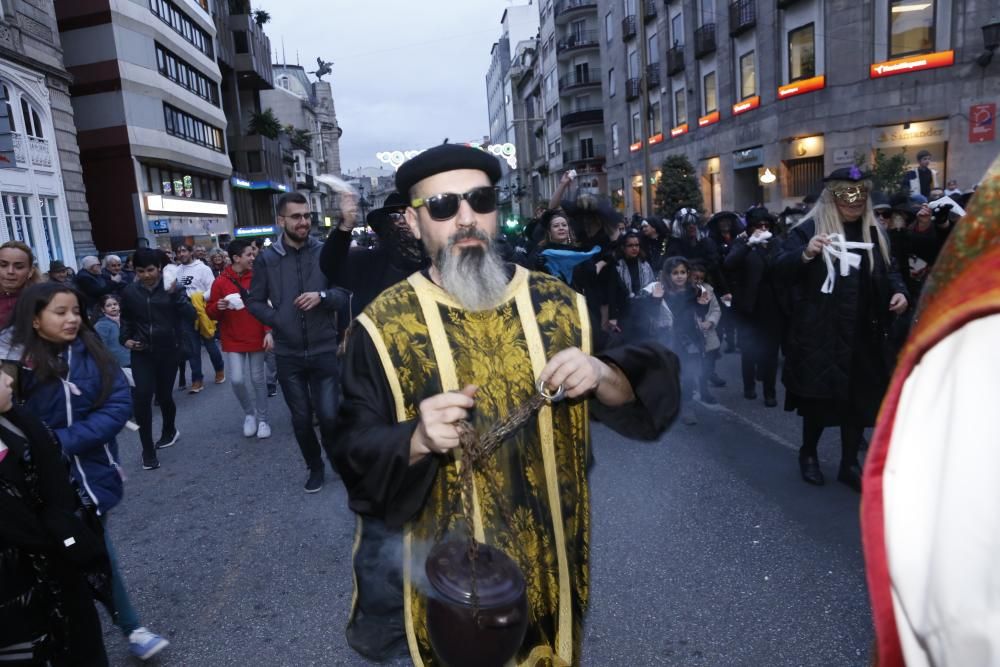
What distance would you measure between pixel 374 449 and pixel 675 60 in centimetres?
3220

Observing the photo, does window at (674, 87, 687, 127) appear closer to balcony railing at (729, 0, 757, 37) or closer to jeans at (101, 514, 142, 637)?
balcony railing at (729, 0, 757, 37)

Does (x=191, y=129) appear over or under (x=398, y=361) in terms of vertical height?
over

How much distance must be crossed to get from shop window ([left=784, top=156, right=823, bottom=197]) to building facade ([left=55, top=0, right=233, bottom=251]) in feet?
76.3

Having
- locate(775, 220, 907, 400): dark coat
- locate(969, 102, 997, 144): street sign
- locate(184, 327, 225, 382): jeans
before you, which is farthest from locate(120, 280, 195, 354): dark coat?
locate(969, 102, 997, 144): street sign

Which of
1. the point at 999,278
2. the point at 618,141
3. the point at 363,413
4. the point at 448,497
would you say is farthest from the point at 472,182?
the point at 618,141

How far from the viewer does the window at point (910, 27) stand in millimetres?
19062

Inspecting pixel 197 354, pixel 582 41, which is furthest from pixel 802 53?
pixel 582 41

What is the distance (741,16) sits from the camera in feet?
79.3

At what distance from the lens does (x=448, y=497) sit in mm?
1962

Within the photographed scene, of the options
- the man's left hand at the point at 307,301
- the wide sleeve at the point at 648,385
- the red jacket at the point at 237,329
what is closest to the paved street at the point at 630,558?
the red jacket at the point at 237,329

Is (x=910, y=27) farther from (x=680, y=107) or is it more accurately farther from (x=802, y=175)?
(x=680, y=107)

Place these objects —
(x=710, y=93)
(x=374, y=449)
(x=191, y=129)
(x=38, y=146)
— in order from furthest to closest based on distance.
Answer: (x=191, y=129) < (x=710, y=93) < (x=38, y=146) < (x=374, y=449)

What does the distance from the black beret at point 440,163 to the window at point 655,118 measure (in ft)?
112

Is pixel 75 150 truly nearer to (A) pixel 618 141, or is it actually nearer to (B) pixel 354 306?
(B) pixel 354 306
